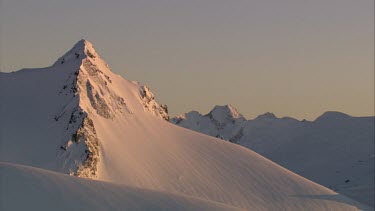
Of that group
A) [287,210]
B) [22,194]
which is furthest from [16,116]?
[22,194]

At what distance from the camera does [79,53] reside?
336 ft

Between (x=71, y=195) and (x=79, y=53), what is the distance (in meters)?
69.4

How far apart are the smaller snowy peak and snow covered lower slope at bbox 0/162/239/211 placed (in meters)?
63.6

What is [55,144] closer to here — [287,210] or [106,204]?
[287,210]

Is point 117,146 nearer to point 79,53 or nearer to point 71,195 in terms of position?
point 79,53

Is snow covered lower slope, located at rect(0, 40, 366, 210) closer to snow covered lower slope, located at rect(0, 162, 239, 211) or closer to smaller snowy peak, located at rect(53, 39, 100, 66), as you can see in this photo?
smaller snowy peak, located at rect(53, 39, 100, 66)

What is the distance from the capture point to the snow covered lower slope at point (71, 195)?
110 feet

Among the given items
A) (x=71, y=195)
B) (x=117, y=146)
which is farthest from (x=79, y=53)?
(x=71, y=195)

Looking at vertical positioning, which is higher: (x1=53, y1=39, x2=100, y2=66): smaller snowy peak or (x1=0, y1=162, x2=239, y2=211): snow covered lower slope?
(x1=53, y1=39, x2=100, y2=66): smaller snowy peak

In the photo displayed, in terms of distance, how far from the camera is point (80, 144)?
8238cm

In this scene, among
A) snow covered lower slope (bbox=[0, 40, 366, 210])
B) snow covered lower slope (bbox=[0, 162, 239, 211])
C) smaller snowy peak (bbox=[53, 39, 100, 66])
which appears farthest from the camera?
smaller snowy peak (bbox=[53, 39, 100, 66])

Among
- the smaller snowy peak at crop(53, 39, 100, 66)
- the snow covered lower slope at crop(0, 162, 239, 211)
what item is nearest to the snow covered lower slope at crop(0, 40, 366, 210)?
the smaller snowy peak at crop(53, 39, 100, 66)

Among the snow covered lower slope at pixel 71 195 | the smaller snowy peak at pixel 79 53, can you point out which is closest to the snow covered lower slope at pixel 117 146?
the smaller snowy peak at pixel 79 53

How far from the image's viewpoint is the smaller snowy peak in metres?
101
